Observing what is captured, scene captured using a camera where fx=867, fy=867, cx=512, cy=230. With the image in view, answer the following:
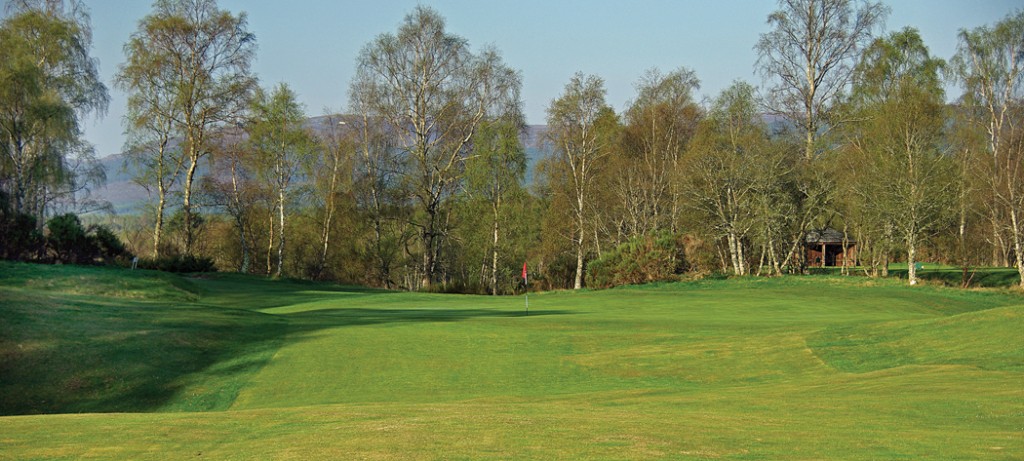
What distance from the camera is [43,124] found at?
44.6m

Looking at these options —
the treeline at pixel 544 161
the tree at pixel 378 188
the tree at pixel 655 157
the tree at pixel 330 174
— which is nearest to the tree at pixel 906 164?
the treeline at pixel 544 161

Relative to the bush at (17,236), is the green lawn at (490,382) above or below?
below

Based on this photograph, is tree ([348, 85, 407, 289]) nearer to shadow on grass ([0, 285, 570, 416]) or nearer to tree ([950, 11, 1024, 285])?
shadow on grass ([0, 285, 570, 416])

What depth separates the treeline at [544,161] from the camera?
47.8 metres

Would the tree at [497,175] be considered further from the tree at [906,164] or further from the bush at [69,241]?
the bush at [69,241]

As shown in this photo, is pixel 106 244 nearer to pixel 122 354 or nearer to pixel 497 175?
pixel 497 175

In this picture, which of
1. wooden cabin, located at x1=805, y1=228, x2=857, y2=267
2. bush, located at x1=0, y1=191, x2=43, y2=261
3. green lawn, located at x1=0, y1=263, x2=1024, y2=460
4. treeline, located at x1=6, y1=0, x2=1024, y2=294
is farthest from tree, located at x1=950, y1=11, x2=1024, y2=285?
bush, located at x1=0, y1=191, x2=43, y2=261

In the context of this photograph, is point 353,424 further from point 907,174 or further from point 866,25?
point 866,25

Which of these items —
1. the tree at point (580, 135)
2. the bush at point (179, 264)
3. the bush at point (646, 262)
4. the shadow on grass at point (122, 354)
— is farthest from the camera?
the tree at point (580, 135)

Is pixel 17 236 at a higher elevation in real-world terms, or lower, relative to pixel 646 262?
higher

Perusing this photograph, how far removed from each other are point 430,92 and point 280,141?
11985 mm

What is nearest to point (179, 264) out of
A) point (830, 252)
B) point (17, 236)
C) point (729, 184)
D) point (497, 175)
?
point (17, 236)

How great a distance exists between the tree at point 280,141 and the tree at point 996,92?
4683 cm

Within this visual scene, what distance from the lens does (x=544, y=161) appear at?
62750 millimetres
